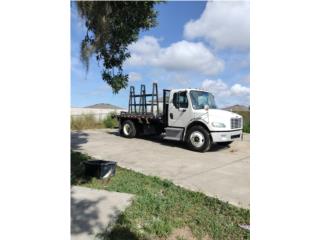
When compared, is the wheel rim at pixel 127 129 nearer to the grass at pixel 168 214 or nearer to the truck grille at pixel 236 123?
the truck grille at pixel 236 123

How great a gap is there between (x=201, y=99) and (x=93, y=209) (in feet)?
22.1

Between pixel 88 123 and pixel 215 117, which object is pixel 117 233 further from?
pixel 88 123

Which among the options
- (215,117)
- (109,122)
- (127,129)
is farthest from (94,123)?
(215,117)

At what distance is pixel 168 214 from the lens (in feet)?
12.9

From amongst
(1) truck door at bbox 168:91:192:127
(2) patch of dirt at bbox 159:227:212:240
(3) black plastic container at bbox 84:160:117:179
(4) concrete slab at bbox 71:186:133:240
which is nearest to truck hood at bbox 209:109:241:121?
(1) truck door at bbox 168:91:192:127

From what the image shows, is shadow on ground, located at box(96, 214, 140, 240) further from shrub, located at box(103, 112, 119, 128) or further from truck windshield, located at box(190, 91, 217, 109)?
shrub, located at box(103, 112, 119, 128)

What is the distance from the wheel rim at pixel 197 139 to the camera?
9273 mm

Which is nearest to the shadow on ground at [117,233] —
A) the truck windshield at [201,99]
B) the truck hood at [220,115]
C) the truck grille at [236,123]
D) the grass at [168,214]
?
the grass at [168,214]
